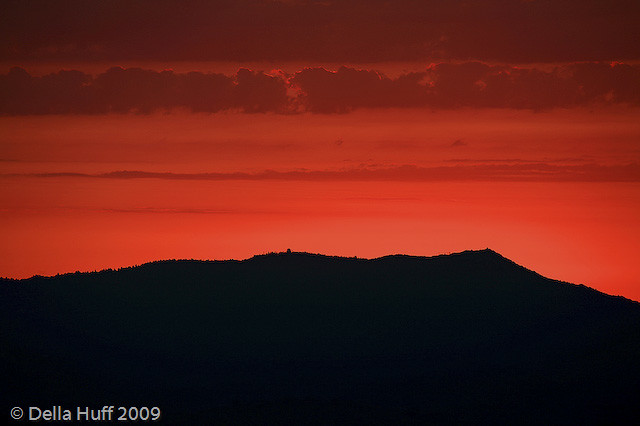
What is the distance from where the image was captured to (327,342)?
172m

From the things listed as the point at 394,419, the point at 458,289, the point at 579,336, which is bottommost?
the point at 394,419

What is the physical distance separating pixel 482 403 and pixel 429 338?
A: 32.3 meters

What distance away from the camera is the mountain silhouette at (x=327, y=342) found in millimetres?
139375

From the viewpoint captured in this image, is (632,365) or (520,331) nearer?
(632,365)

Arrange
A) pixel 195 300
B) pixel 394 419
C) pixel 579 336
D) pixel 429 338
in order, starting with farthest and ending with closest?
1. pixel 195 300
2. pixel 429 338
3. pixel 579 336
4. pixel 394 419

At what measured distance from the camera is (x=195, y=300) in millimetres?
184125

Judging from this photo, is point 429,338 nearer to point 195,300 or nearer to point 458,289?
point 458,289

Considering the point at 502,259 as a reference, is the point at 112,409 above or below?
below

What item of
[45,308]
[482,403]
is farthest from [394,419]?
[45,308]

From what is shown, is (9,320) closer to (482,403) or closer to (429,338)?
(429,338)

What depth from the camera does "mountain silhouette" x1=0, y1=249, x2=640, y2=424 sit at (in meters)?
139

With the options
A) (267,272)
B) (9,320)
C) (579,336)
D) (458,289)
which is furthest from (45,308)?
(579,336)

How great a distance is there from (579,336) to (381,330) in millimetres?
30691

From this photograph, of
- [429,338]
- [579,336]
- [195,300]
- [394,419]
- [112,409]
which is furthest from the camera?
[195,300]
